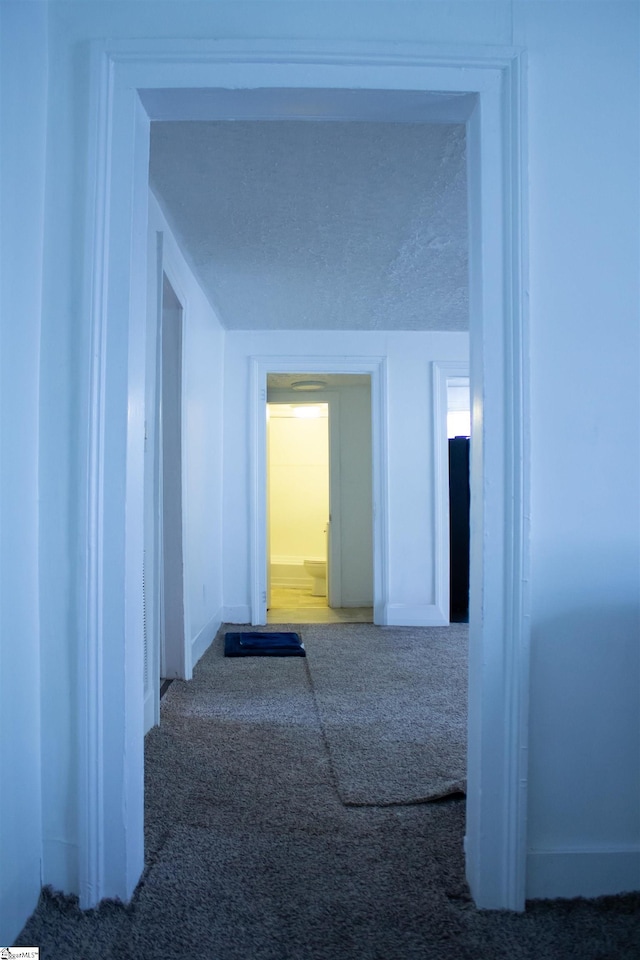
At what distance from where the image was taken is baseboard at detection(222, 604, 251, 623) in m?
5.24

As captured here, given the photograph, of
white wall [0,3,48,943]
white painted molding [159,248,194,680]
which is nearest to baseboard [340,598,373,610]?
white painted molding [159,248,194,680]

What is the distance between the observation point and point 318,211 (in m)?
3.02

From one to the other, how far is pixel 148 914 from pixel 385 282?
3559mm

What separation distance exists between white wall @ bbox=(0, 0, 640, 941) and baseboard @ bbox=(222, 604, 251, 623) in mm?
3684

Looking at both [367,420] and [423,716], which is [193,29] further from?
[367,420]

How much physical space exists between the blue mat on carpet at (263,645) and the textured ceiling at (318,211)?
2.40m

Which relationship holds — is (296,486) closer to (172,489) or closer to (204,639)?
(204,639)

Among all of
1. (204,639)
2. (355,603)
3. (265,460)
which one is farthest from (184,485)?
(355,603)

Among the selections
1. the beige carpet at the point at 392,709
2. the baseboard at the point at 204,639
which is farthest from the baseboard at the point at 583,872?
the baseboard at the point at 204,639

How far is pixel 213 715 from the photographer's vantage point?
300 centimetres

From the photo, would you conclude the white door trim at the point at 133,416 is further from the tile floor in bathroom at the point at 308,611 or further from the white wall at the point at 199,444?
the tile floor in bathroom at the point at 308,611

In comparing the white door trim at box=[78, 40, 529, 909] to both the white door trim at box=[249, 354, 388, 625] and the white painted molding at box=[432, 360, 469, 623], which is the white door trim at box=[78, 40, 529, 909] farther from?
the white painted molding at box=[432, 360, 469, 623]

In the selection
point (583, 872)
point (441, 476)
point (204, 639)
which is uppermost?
point (441, 476)

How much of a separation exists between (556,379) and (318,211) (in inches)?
73.1
